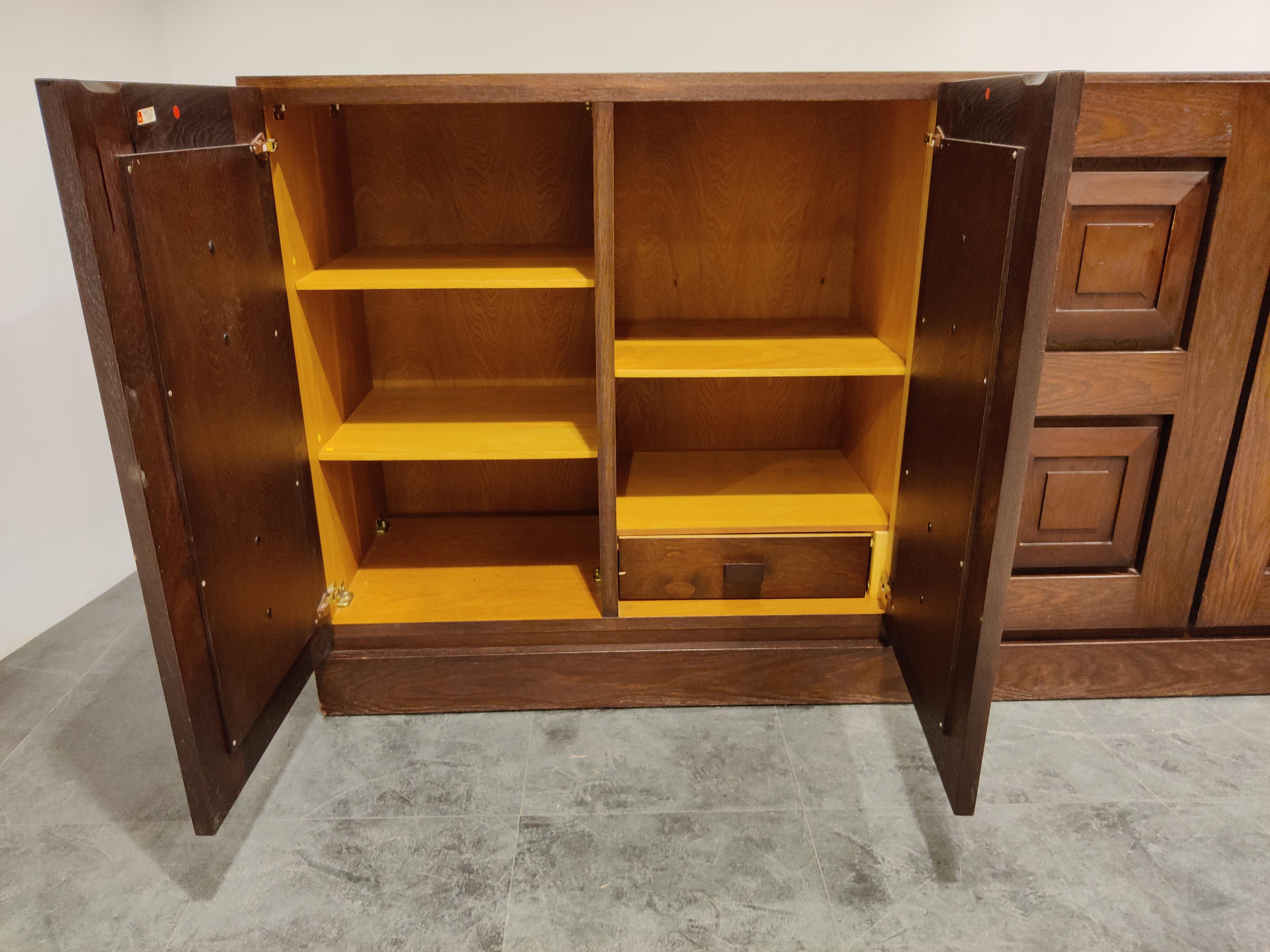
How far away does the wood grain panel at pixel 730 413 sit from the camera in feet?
7.57

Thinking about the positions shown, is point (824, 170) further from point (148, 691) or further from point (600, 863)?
point (148, 691)

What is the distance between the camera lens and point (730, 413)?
2.35m

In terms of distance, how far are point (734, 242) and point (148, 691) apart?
1848 mm

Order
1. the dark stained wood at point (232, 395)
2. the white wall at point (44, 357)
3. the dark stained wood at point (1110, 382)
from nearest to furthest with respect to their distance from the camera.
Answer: the dark stained wood at point (232, 395)
the dark stained wood at point (1110, 382)
the white wall at point (44, 357)

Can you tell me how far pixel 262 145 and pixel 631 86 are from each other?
0.68 meters

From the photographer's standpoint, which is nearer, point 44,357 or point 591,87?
point 591,87

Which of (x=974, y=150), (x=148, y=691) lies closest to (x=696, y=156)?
(x=974, y=150)

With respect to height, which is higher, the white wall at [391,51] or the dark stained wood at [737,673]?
the white wall at [391,51]

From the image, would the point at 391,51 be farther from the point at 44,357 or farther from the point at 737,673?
the point at 737,673

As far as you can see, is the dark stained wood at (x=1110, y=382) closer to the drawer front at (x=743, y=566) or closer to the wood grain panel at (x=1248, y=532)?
the wood grain panel at (x=1248, y=532)

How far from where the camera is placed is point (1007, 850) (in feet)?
5.45

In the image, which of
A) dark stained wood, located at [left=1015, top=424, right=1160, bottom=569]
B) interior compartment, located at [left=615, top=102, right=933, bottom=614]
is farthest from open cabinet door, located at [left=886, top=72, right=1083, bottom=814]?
dark stained wood, located at [left=1015, top=424, right=1160, bottom=569]

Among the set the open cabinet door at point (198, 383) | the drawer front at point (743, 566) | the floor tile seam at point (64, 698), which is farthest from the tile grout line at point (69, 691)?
the drawer front at point (743, 566)

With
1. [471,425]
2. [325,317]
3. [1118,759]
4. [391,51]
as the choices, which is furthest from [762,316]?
[391,51]
